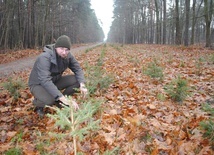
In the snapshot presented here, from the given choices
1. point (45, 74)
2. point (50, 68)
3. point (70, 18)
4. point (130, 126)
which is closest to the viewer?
point (130, 126)

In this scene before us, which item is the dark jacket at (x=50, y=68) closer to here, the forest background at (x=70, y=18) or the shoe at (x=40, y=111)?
the shoe at (x=40, y=111)

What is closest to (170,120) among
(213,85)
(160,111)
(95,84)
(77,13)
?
(160,111)

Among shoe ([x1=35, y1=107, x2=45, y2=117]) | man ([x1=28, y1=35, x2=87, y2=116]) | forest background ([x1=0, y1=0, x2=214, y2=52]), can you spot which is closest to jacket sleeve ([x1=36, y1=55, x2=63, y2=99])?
man ([x1=28, y1=35, x2=87, y2=116])

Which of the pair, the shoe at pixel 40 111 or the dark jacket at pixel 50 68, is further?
the shoe at pixel 40 111

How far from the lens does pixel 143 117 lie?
3.26 m

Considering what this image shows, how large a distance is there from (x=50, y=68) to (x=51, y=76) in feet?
0.82

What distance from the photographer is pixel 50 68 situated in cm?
389

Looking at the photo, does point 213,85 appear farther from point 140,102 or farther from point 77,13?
point 77,13

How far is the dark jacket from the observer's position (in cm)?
331

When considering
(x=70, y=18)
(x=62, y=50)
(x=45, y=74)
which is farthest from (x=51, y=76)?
(x=70, y=18)

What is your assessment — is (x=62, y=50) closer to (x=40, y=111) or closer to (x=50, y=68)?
(x=50, y=68)

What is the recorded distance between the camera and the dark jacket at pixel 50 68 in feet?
10.9

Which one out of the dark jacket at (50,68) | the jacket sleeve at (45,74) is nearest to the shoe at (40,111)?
the dark jacket at (50,68)

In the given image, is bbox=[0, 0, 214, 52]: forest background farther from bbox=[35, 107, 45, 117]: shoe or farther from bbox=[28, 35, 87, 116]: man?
bbox=[35, 107, 45, 117]: shoe
